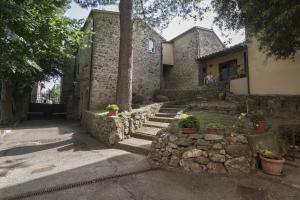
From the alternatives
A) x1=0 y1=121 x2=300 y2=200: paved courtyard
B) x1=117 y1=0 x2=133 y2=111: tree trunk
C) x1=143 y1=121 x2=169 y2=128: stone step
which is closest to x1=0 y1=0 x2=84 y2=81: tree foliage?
x1=117 y1=0 x2=133 y2=111: tree trunk

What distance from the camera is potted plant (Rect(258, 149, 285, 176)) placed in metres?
4.57

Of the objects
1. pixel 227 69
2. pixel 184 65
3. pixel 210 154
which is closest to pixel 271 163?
pixel 210 154

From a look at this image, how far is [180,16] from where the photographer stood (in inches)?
397

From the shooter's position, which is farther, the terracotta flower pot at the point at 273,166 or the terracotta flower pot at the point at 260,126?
the terracotta flower pot at the point at 260,126

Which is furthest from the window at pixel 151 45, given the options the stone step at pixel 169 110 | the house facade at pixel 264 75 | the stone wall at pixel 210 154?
the stone wall at pixel 210 154

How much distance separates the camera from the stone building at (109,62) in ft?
43.1

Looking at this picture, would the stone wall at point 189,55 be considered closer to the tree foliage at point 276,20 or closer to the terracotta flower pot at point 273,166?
the tree foliage at point 276,20

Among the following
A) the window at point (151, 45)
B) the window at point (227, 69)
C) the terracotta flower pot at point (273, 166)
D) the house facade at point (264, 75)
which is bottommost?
the terracotta flower pot at point (273, 166)

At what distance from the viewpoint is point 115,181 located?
438 centimetres

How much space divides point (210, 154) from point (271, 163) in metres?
1.37

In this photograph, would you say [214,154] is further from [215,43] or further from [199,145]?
[215,43]

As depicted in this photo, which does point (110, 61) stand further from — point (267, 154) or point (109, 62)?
point (267, 154)

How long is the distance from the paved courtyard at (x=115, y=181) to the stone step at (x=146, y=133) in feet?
3.95

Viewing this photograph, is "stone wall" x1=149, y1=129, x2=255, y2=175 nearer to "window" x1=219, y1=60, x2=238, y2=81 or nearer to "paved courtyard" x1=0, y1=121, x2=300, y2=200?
"paved courtyard" x1=0, y1=121, x2=300, y2=200
